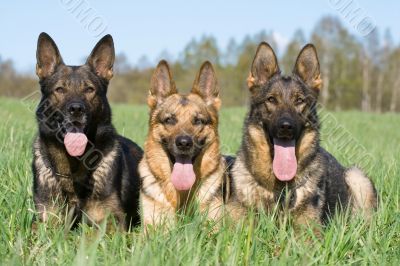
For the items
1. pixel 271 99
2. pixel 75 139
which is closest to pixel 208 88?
pixel 271 99

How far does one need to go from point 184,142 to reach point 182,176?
0.41m

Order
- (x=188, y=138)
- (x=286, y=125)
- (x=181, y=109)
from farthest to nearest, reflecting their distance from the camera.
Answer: (x=181, y=109) < (x=188, y=138) < (x=286, y=125)

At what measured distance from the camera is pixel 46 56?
5094mm

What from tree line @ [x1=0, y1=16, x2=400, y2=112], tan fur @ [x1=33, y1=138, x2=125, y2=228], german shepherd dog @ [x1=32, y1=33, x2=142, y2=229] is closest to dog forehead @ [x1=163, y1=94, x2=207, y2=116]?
german shepherd dog @ [x1=32, y1=33, x2=142, y2=229]

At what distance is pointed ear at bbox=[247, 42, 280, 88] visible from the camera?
5105 millimetres

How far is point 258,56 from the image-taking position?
5.13 m

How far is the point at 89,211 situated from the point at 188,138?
1.22 m

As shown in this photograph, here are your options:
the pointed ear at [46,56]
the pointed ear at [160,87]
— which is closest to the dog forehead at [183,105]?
the pointed ear at [160,87]

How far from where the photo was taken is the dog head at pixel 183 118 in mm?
4938

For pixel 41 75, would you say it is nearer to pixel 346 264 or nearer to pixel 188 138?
pixel 188 138

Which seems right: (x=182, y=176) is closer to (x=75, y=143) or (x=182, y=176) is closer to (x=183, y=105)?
(x=183, y=105)

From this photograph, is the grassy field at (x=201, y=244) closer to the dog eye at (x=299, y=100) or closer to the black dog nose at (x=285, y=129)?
the black dog nose at (x=285, y=129)

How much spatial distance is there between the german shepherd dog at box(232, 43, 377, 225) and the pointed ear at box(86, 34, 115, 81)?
1.59 m

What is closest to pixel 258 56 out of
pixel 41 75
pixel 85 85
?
pixel 85 85
